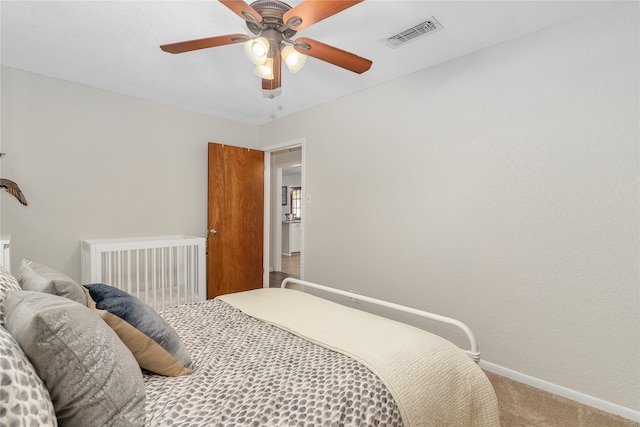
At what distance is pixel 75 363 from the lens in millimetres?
770

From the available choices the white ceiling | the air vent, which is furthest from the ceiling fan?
the air vent

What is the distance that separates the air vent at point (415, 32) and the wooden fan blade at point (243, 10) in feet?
3.58

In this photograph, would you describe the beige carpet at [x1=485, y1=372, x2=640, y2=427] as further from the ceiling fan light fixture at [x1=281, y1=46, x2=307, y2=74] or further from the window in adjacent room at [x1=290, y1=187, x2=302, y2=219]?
the window in adjacent room at [x1=290, y1=187, x2=302, y2=219]

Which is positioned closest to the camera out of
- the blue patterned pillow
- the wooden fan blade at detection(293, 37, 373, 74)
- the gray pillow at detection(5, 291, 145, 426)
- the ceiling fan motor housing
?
the gray pillow at detection(5, 291, 145, 426)

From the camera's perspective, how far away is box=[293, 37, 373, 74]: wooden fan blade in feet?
5.48

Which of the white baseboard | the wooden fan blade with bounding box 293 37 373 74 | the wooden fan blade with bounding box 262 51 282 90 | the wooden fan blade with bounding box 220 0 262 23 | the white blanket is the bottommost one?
the white baseboard

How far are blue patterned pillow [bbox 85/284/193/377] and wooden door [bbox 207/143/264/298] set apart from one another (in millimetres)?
2563

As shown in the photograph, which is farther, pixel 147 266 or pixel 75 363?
pixel 147 266

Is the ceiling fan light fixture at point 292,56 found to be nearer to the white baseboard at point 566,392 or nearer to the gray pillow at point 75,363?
the gray pillow at point 75,363

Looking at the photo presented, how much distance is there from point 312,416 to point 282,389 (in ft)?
0.46

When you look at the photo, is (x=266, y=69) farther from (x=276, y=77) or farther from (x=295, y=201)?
(x=295, y=201)

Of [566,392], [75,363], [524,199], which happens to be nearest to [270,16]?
[75,363]

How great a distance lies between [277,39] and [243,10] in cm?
26

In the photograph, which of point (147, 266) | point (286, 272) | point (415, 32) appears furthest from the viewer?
point (286, 272)
